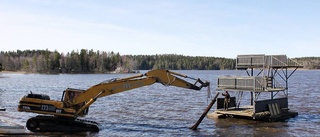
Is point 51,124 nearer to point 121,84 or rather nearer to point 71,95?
point 71,95

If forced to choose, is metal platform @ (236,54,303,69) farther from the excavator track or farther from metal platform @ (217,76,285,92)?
the excavator track

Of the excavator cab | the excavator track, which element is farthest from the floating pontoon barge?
the excavator track

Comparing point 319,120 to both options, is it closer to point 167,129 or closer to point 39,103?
point 167,129

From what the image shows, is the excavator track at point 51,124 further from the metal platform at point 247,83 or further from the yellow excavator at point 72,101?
the metal platform at point 247,83

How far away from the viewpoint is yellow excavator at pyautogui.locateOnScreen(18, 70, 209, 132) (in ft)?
68.0

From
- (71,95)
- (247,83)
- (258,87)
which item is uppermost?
(247,83)

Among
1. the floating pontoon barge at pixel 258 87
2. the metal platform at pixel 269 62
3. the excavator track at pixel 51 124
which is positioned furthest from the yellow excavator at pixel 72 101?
the metal platform at pixel 269 62

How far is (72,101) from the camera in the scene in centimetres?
2120

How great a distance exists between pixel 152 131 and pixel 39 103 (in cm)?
726

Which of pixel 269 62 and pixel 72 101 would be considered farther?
pixel 269 62

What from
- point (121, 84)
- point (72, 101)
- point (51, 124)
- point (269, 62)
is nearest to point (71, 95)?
point (72, 101)

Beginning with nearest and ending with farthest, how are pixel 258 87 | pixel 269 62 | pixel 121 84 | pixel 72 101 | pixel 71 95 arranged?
pixel 121 84, pixel 72 101, pixel 71 95, pixel 258 87, pixel 269 62

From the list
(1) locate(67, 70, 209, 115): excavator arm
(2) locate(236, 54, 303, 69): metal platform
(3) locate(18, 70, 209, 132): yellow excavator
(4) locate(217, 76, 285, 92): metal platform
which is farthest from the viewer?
(2) locate(236, 54, 303, 69): metal platform

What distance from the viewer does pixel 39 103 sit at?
2069cm
